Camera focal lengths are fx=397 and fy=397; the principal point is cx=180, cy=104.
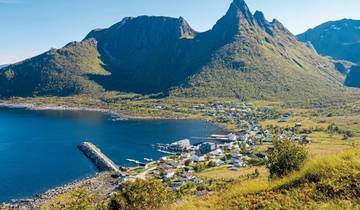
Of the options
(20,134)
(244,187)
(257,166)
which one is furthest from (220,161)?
(20,134)

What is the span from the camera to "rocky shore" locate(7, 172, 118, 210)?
78.3 meters

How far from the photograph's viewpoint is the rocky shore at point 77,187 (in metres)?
78.3

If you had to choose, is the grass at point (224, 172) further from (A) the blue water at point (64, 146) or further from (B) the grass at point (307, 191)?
(B) the grass at point (307, 191)

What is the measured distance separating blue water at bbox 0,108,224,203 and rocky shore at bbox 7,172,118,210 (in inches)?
177

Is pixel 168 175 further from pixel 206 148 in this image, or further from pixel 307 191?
pixel 307 191

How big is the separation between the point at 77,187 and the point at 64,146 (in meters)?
59.2

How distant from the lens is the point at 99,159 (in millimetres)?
114375

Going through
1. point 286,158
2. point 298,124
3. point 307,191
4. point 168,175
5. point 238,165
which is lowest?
point 168,175

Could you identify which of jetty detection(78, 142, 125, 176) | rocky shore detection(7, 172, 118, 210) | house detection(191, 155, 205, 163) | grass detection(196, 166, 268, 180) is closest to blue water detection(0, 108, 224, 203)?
jetty detection(78, 142, 125, 176)

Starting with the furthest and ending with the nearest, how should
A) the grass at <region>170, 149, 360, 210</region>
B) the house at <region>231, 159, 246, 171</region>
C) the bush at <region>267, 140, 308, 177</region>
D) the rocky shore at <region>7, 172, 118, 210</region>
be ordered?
1. the house at <region>231, 159, 246, 171</region>
2. the rocky shore at <region>7, 172, 118, 210</region>
3. the bush at <region>267, 140, 308, 177</region>
4. the grass at <region>170, 149, 360, 210</region>

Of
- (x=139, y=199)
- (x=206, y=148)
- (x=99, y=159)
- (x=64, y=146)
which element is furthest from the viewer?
(x=64, y=146)

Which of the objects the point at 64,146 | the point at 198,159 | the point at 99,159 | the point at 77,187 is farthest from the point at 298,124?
the point at 77,187

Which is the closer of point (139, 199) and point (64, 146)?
point (139, 199)

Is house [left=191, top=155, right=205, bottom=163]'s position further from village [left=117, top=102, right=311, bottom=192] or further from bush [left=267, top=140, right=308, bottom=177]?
bush [left=267, top=140, right=308, bottom=177]
